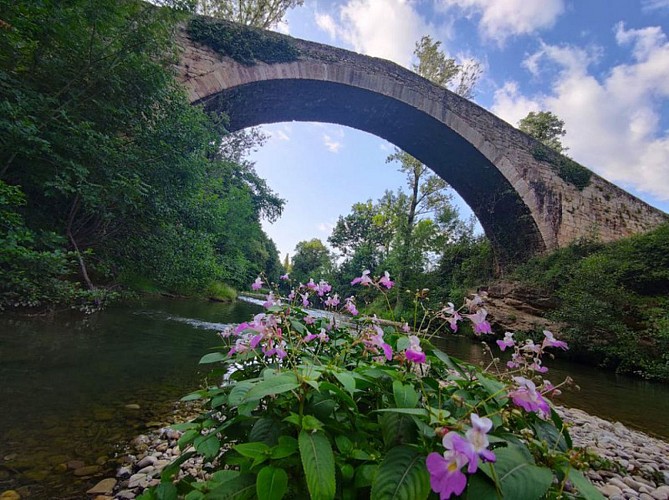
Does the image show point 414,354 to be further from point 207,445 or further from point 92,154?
point 92,154

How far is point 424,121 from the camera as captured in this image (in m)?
10.5

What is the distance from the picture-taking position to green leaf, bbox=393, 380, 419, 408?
80 cm

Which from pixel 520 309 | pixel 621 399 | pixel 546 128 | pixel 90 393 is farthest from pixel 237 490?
pixel 546 128

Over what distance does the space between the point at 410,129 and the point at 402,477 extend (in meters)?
11.8

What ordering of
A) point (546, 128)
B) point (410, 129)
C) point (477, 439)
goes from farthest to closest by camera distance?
1. point (546, 128)
2. point (410, 129)
3. point (477, 439)

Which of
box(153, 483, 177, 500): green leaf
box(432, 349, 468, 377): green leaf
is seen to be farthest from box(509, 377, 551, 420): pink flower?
box(153, 483, 177, 500): green leaf

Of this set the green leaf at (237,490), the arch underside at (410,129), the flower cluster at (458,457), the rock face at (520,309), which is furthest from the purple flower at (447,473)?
the rock face at (520,309)

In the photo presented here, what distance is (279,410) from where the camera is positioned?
98 centimetres

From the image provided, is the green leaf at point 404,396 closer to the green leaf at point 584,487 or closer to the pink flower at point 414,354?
the pink flower at point 414,354

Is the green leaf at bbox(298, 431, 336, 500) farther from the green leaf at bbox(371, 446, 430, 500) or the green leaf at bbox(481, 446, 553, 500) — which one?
the green leaf at bbox(481, 446, 553, 500)

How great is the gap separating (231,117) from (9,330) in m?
7.40

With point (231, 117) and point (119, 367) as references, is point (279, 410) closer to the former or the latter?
point (119, 367)

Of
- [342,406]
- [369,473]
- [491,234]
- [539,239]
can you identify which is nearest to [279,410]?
[342,406]

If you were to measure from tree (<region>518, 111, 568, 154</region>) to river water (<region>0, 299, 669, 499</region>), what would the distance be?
2257 centimetres
